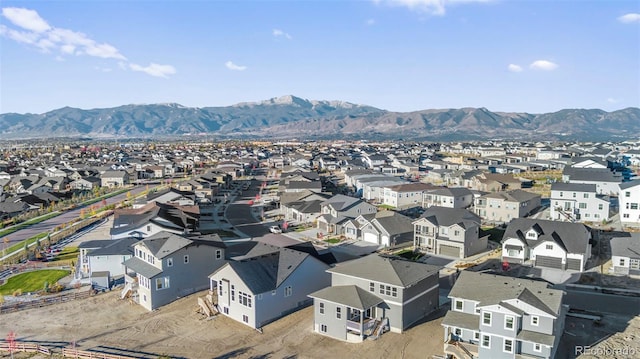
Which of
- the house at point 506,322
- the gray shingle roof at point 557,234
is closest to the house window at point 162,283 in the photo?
the house at point 506,322

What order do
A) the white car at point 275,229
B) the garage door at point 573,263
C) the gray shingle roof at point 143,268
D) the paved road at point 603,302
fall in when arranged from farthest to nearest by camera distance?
the white car at point 275,229, the garage door at point 573,263, the gray shingle roof at point 143,268, the paved road at point 603,302

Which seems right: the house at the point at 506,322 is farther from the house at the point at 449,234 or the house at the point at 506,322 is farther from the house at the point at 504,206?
the house at the point at 504,206

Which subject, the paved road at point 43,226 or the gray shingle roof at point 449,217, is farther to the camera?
the paved road at point 43,226

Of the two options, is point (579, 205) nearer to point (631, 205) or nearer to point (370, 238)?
point (631, 205)

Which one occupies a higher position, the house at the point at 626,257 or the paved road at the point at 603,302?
the house at the point at 626,257

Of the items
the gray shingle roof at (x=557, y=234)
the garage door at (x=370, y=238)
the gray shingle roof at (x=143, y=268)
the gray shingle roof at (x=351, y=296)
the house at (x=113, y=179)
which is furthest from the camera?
the house at (x=113, y=179)

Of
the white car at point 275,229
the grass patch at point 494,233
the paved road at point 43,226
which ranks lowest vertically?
the paved road at point 43,226

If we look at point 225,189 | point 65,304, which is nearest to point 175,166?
point 225,189

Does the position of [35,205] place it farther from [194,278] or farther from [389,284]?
[389,284]
